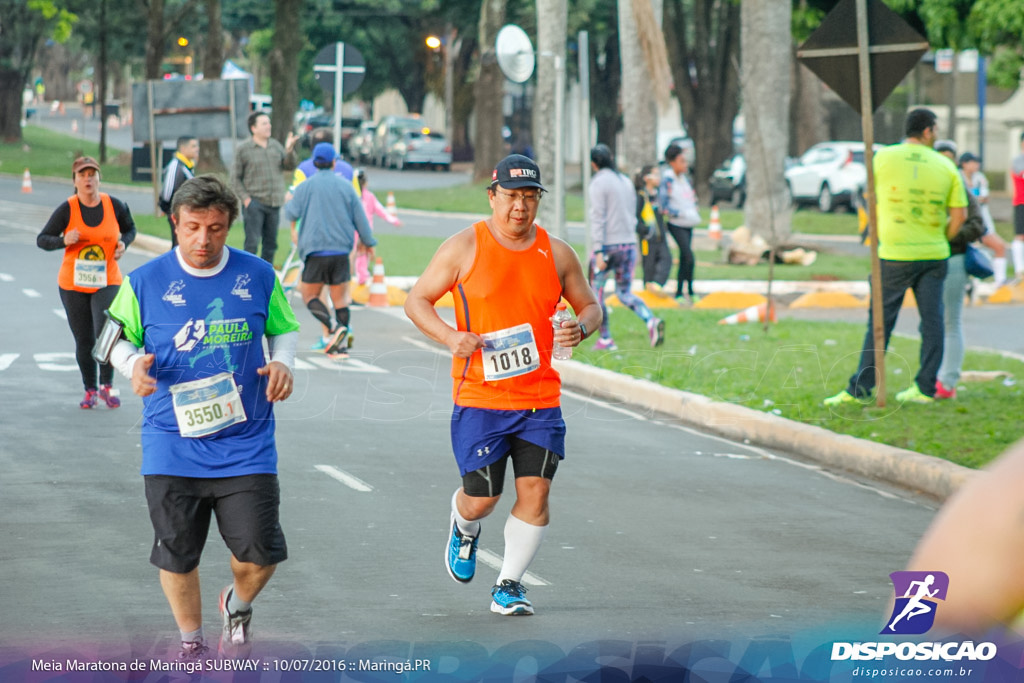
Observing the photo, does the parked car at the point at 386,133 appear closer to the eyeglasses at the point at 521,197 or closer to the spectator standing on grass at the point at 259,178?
the spectator standing on grass at the point at 259,178

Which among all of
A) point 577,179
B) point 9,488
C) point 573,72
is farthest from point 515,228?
point 573,72

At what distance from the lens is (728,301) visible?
64.5 ft

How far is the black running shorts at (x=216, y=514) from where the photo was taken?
5195 millimetres

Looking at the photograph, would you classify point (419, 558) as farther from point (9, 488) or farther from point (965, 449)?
point (965, 449)

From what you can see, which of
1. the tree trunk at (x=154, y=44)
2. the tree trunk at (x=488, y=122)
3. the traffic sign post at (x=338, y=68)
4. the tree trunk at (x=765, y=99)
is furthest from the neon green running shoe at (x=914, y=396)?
the tree trunk at (x=154, y=44)

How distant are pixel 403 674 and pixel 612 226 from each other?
32.6 feet

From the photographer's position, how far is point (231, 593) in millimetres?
5410

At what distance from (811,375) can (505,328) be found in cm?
754

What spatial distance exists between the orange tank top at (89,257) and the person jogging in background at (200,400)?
607 cm

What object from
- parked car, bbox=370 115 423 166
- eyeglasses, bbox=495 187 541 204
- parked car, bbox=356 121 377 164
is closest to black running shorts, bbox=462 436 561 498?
eyeglasses, bbox=495 187 541 204

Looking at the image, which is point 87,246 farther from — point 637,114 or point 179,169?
point 637,114

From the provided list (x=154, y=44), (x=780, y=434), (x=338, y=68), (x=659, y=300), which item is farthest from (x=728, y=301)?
(x=154, y=44)

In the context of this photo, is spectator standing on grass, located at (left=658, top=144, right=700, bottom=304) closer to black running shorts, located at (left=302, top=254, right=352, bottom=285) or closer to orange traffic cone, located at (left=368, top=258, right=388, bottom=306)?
orange traffic cone, located at (left=368, top=258, right=388, bottom=306)

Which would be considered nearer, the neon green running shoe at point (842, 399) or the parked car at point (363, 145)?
the neon green running shoe at point (842, 399)
